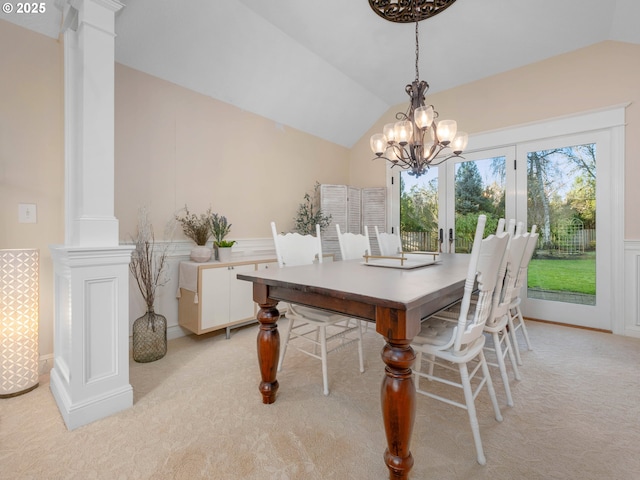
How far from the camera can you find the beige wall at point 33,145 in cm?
207

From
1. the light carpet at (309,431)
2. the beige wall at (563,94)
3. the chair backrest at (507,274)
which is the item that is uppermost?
the beige wall at (563,94)

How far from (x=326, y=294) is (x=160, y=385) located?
1.50m

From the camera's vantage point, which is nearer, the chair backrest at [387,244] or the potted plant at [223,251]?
the potted plant at [223,251]

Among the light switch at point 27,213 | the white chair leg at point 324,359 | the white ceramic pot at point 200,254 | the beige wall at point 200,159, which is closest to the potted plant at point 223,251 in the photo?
the white ceramic pot at point 200,254

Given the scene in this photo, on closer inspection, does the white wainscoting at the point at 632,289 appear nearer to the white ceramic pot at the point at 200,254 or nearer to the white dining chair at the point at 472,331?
the white dining chair at the point at 472,331

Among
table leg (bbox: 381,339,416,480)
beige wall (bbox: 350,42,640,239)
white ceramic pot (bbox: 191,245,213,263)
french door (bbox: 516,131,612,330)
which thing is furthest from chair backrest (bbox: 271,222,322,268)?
beige wall (bbox: 350,42,640,239)

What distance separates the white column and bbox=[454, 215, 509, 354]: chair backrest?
184 centimetres

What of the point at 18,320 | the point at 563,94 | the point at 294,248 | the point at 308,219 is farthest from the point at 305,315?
the point at 563,94

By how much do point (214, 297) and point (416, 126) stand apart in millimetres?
2382

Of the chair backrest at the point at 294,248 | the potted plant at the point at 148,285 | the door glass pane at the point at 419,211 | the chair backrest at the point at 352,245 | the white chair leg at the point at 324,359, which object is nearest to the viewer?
the white chair leg at the point at 324,359

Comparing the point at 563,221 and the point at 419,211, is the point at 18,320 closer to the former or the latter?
the point at 419,211

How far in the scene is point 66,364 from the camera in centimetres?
181

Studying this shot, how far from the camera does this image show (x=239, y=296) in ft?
10.2

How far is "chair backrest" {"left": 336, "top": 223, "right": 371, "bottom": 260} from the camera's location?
293 cm
